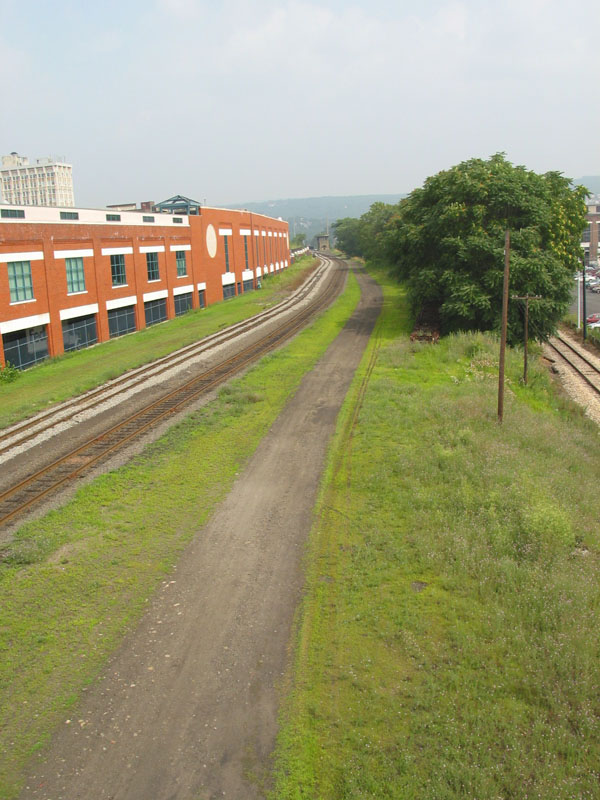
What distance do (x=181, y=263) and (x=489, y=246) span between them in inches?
1217

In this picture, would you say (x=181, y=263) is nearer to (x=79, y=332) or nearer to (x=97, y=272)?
(x=97, y=272)

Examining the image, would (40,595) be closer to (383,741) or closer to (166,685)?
(166,685)

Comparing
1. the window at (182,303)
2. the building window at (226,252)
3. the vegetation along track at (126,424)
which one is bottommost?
the vegetation along track at (126,424)

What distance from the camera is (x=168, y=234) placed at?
2212 inches

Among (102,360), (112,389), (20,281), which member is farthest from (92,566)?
(20,281)

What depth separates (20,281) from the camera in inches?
1426

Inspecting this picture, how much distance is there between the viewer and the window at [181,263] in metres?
58.3

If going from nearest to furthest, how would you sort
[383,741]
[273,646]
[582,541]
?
[383,741] < [273,646] < [582,541]

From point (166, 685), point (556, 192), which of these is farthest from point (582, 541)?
point (556, 192)

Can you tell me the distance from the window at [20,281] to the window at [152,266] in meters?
15.9

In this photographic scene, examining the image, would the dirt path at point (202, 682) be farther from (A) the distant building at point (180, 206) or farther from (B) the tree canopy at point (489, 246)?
(A) the distant building at point (180, 206)

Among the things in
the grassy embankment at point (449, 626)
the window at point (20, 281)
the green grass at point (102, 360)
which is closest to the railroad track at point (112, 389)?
the green grass at point (102, 360)

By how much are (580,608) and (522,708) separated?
3.00 m

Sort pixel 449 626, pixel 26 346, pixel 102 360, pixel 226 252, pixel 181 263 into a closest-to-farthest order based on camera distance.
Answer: pixel 449 626
pixel 26 346
pixel 102 360
pixel 181 263
pixel 226 252
